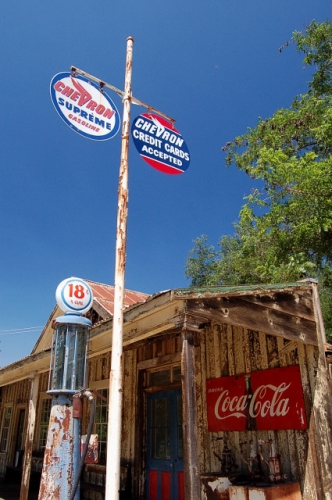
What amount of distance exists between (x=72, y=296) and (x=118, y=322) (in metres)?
0.47

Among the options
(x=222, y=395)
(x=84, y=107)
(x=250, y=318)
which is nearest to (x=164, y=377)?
(x=222, y=395)

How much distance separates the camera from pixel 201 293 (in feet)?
12.8

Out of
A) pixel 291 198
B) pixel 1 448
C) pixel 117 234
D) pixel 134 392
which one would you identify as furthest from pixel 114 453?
pixel 1 448

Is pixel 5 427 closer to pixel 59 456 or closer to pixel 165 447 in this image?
pixel 165 447

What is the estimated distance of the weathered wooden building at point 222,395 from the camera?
160 inches

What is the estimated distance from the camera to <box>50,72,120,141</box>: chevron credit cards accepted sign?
4.27 m

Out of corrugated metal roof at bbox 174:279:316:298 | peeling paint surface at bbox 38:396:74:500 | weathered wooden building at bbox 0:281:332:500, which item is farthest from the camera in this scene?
weathered wooden building at bbox 0:281:332:500

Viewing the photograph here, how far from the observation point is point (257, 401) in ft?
18.5

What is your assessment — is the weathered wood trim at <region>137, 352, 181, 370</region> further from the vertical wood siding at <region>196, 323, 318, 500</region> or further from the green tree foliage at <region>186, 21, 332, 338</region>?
the green tree foliage at <region>186, 21, 332, 338</region>

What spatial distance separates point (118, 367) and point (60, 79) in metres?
2.97

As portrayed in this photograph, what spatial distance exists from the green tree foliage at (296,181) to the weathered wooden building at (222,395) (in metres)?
4.25

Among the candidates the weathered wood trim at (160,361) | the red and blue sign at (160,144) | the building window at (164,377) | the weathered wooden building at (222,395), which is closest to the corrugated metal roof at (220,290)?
the weathered wooden building at (222,395)

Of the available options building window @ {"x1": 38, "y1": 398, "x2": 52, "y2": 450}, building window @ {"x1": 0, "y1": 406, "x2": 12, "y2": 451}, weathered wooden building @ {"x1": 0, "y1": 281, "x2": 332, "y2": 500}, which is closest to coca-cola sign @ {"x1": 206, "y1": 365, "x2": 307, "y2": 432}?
weathered wooden building @ {"x1": 0, "y1": 281, "x2": 332, "y2": 500}

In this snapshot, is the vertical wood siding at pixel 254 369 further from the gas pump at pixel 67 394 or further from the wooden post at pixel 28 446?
the gas pump at pixel 67 394
